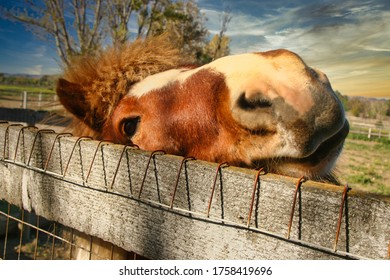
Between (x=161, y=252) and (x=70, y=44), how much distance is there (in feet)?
23.4

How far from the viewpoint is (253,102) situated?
2.79 feet

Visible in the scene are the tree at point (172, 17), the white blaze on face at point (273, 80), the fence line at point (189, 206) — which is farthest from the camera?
the tree at point (172, 17)

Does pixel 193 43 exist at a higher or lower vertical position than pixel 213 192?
higher

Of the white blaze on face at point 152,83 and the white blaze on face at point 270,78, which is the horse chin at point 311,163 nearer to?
the white blaze on face at point 270,78

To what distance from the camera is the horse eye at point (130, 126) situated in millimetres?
1250

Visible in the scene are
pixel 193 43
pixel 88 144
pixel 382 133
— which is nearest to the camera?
pixel 88 144

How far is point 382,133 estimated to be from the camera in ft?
51.0

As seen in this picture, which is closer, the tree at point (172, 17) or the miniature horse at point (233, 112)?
the miniature horse at point (233, 112)

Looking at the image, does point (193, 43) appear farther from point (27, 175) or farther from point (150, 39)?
point (27, 175)

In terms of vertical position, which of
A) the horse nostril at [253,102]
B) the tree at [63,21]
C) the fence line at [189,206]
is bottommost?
the fence line at [189,206]

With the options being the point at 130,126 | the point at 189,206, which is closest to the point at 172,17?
the point at 130,126

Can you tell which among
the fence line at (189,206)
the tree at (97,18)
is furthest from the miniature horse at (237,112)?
the tree at (97,18)

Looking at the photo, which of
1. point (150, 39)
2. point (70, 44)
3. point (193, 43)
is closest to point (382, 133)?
point (193, 43)
